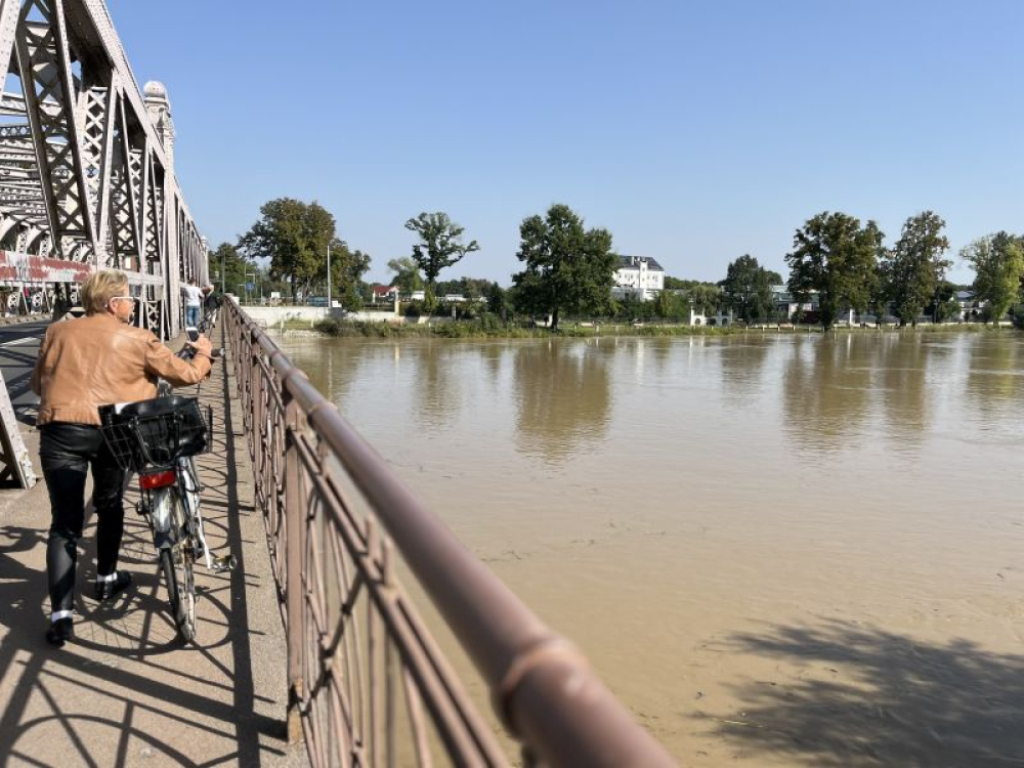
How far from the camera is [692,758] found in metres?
4.41

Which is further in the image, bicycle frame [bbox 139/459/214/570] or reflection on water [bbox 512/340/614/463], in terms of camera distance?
reflection on water [bbox 512/340/614/463]

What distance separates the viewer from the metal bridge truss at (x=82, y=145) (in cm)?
671

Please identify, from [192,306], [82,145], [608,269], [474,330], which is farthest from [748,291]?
[82,145]

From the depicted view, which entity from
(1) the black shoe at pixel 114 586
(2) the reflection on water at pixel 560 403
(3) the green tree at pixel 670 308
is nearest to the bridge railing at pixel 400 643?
(1) the black shoe at pixel 114 586

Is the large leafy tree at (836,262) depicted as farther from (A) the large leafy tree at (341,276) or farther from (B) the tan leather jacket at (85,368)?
(B) the tan leather jacket at (85,368)

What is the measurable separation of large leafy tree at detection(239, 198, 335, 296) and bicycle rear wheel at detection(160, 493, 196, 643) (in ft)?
192

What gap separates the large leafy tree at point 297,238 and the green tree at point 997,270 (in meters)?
74.0

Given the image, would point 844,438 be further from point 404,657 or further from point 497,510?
point 404,657

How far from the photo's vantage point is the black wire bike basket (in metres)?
3.29

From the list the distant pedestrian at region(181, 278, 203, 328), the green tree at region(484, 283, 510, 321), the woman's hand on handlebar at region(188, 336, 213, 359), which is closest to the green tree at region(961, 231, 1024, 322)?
the green tree at region(484, 283, 510, 321)

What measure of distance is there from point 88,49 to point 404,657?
10.4m

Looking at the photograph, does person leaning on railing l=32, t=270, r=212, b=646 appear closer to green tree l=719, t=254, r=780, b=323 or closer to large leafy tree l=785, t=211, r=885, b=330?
large leafy tree l=785, t=211, r=885, b=330

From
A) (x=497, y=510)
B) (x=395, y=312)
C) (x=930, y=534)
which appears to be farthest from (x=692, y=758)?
(x=395, y=312)

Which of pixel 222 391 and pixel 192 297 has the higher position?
pixel 192 297
